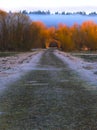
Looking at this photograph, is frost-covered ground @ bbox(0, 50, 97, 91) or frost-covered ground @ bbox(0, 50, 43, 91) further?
frost-covered ground @ bbox(0, 50, 97, 91)

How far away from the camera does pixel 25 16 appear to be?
562 ft

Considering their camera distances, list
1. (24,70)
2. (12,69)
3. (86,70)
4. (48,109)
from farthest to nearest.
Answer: (12,69) < (24,70) < (86,70) < (48,109)

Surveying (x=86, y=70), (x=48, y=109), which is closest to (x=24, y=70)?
(x=86, y=70)

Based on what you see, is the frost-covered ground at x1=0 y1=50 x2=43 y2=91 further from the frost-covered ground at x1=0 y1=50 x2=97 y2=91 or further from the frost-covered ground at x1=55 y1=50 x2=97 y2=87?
the frost-covered ground at x1=55 y1=50 x2=97 y2=87

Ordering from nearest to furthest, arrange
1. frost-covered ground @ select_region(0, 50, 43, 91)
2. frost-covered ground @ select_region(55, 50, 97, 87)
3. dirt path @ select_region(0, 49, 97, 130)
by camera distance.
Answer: dirt path @ select_region(0, 49, 97, 130) < frost-covered ground @ select_region(0, 50, 43, 91) < frost-covered ground @ select_region(55, 50, 97, 87)

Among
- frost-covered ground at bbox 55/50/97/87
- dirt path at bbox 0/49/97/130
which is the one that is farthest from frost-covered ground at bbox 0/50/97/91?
dirt path at bbox 0/49/97/130

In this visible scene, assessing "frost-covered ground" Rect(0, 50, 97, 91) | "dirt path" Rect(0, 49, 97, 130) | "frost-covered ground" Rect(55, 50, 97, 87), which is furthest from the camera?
"frost-covered ground" Rect(55, 50, 97, 87)

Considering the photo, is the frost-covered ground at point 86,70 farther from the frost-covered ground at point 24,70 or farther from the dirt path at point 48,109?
the dirt path at point 48,109

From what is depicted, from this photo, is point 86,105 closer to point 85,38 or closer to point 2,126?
point 2,126

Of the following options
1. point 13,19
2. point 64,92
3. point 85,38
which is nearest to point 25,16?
point 13,19

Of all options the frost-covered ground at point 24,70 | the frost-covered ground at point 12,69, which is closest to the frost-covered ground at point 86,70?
the frost-covered ground at point 24,70

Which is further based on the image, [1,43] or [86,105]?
[1,43]

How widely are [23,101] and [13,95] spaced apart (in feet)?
5.73

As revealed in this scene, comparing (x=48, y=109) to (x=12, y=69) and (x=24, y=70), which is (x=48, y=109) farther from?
(x=12, y=69)
